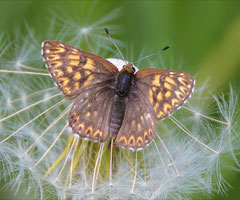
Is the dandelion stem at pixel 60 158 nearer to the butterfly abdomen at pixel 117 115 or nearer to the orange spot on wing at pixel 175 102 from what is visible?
the butterfly abdomen at pixel 117 115

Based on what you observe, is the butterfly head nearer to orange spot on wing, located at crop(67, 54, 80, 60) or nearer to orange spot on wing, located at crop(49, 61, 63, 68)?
orange spot on wing, located at crop(67, 54, 80, 60)

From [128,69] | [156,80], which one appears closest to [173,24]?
[128,69]

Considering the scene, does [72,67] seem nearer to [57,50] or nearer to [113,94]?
[57,50]

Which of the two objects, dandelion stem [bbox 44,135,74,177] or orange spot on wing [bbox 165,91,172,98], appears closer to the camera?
orange spot on wing [bbox 165,91,172,98]

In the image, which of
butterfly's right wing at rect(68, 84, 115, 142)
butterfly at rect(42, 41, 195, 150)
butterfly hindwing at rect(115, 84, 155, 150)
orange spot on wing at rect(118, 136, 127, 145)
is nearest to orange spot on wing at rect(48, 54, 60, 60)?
butterfly at rect(42, 41, 195, 150)

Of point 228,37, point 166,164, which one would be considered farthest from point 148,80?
point 228,37

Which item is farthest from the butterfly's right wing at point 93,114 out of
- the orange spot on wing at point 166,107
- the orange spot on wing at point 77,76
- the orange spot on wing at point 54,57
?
the orange spot on wing at point 166,107
